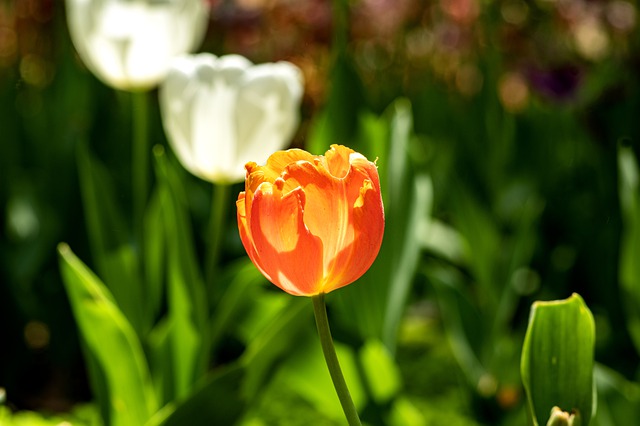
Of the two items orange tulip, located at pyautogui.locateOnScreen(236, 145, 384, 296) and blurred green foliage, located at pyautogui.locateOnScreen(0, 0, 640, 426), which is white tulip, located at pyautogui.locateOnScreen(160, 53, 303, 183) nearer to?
blurred green foliage, located at pyautogui.locateOnScreen(0, 0, 640, 426)

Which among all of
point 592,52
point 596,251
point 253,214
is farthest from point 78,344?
point 592,52

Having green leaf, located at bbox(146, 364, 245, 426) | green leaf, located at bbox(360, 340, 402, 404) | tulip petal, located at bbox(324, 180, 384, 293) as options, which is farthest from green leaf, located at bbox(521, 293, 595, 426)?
green leaf, located at bbox(360, 340, 402, 404)

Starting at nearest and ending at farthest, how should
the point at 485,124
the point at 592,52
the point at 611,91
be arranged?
the point at 611,91, the point at 485,124, the point at 592,52

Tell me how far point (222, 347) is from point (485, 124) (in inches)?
29.6

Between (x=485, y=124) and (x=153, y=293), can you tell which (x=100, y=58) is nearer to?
(x=153, y=293)

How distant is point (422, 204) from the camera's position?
101cm

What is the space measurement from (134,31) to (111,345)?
35 cm

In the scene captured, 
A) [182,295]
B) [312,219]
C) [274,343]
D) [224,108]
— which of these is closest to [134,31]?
[224,108]

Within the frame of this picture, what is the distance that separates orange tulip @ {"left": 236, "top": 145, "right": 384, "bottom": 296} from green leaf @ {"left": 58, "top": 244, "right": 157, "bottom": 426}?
1.16ft

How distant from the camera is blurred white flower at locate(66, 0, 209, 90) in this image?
916 millimetres

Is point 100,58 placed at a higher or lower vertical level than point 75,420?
higher

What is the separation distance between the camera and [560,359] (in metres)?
0.52


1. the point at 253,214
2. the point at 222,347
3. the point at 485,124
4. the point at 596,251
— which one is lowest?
the point at 222,347

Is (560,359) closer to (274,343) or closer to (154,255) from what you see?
(274,343)
